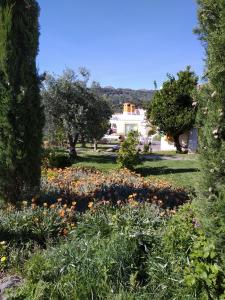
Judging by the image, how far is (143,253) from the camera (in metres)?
4.65

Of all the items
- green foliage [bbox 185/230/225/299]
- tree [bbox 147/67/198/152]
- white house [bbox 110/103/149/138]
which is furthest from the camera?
white house [bbox 110/103/149/138]

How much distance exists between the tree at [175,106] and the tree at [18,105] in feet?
66.9

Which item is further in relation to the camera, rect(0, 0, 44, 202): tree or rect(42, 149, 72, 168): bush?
rect(42, 149, 72, 168): bush

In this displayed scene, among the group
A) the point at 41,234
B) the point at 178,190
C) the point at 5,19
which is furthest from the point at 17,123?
the point at 178,190

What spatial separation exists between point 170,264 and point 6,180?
4.32m

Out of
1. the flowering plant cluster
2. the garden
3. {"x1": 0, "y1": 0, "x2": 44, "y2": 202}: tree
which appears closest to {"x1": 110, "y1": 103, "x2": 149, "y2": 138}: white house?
the flowering plant cluster

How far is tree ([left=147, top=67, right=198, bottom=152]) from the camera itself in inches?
1097

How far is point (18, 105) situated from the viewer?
309 inches

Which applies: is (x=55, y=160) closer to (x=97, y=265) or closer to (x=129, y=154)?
(x=129, y=154)

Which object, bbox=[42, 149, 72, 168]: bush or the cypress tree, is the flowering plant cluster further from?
bbox=[42, 149, 72, 168]: bush

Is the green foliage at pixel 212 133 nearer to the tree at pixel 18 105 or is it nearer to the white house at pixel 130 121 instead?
the tree at pixel 18 105

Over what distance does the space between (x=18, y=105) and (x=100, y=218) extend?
3.17 m

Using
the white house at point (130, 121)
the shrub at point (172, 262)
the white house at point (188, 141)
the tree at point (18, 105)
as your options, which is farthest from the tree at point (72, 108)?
the white house at point (130, 121)

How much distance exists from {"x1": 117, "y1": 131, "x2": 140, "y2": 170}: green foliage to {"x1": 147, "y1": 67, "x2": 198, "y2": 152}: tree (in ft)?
37.5
